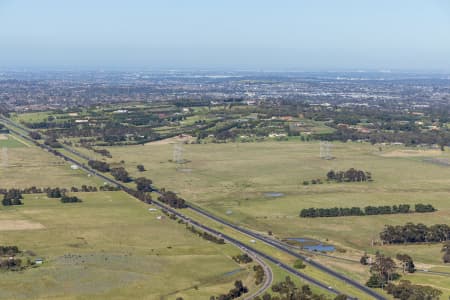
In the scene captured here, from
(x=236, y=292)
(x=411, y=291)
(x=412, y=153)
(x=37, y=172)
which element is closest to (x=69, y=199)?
(x=37, y=172)

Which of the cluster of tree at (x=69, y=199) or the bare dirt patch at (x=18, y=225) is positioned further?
the cluster of tree at (x=69, y=199)

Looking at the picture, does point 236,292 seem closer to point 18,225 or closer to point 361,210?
point 18,225

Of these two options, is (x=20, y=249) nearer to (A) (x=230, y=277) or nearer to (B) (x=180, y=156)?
(A) (x=230, y=277)

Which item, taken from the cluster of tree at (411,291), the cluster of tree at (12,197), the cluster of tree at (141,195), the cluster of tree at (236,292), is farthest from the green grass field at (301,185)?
the cluster of tree at (12,197)

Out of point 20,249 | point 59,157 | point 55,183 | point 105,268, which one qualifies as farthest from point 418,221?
point 59,157

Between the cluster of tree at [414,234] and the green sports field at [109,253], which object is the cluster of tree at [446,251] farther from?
the green sports field at [109,253]

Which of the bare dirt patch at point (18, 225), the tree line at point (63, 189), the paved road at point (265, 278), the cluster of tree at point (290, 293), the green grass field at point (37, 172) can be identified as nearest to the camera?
the cluster of tree at point (290, 293)

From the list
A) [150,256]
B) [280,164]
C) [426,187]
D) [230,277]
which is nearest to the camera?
[230,277]
